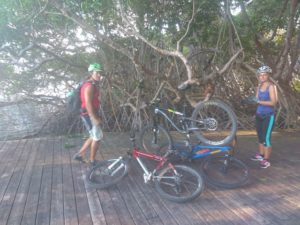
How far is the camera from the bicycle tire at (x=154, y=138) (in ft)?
15.3

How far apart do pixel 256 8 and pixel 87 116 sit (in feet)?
13.2

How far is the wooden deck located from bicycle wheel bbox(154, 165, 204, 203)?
0.10 meters

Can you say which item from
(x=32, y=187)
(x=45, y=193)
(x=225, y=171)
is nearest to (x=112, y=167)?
(x=45, y=193)

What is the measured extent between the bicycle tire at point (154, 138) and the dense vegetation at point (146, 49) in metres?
0.85

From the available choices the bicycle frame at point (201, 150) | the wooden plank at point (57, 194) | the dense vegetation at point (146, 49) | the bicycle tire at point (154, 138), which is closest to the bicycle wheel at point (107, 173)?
the wooden plank at point (57, 194)

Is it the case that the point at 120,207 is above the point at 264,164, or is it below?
below

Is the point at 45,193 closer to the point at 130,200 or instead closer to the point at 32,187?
the point at 32,187

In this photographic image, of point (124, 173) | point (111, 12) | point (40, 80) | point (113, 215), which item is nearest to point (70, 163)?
point (124, 173)

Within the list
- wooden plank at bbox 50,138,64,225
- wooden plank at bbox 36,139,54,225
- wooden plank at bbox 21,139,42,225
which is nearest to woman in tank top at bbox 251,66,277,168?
wooden plank at bbox 50,138,64,225

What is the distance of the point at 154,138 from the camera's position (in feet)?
15.6

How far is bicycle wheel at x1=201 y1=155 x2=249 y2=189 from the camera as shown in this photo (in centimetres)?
383

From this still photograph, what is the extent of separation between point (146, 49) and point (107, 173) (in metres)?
3.92

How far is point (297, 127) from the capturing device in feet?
23.6

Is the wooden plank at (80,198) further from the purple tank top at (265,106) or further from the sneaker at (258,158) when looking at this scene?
the purple tank top at (265,106)
